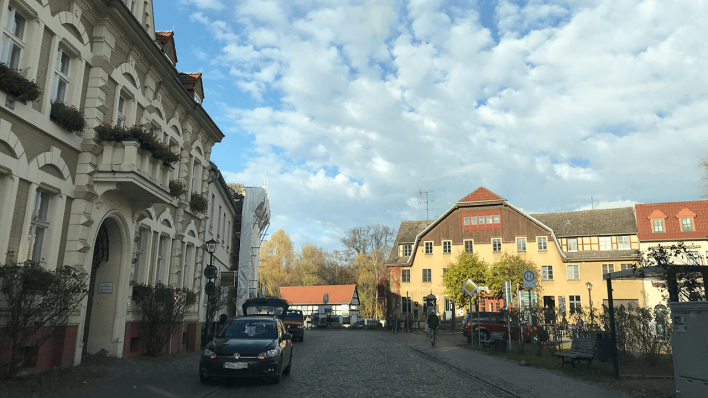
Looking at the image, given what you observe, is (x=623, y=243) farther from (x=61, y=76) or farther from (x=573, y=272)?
(x=61, y=76)

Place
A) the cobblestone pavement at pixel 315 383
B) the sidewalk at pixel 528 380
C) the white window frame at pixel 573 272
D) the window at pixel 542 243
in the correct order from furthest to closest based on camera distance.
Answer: the window at pixel 542 243, the white window frame at pixel 573 272, the sidewalk at pixel 528 380, the cobblestone pavement at pixel 315 383

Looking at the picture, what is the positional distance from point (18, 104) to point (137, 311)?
8734 mm

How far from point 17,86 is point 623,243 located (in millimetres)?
54710

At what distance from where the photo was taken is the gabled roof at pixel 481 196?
58.2 m

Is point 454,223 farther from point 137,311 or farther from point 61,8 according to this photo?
point 61,8

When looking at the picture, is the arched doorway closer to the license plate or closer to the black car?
the black car

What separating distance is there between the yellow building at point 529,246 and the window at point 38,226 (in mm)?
46796

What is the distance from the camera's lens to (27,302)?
10.8 metres

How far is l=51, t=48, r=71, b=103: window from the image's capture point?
44.4 feet

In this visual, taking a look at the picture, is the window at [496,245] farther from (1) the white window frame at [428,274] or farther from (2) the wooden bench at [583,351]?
(2) the wooden bench at [583,351]

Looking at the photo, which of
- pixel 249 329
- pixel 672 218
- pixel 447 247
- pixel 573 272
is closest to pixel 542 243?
pixel 573 272

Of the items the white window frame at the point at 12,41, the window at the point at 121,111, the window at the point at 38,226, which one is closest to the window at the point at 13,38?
the white window frame at the point at 12,41

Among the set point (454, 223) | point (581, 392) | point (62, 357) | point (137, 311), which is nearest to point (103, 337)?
point (137, 311)

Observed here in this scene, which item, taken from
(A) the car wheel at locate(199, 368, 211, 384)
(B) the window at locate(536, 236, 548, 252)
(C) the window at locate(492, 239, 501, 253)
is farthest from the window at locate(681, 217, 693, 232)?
(A) the car wheel at locate(199, 368, 211, 384)
